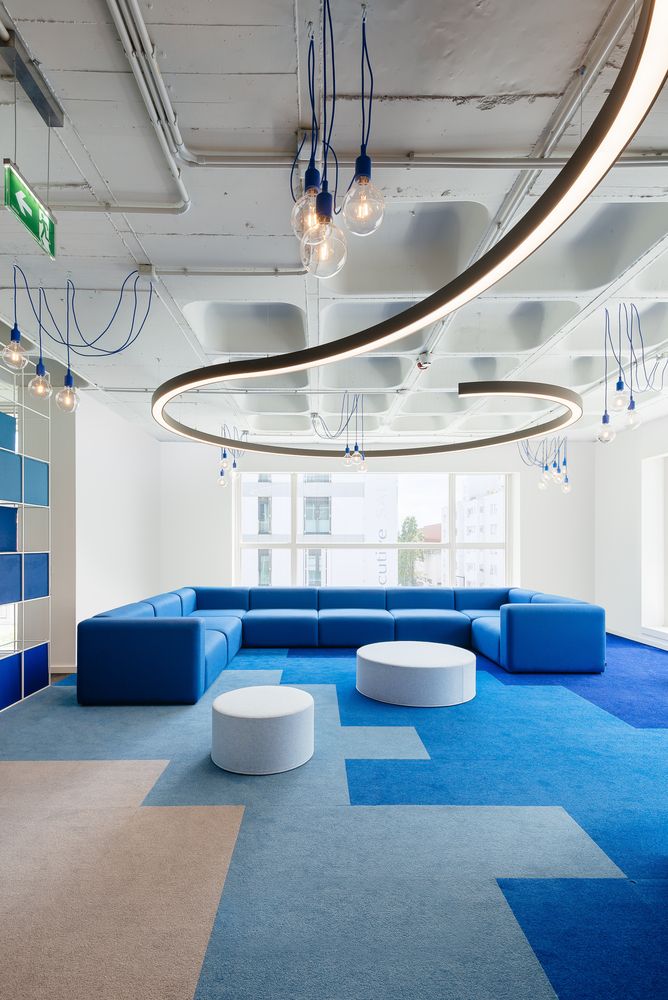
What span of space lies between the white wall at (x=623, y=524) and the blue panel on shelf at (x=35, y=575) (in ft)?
24.3

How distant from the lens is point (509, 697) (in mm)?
5109

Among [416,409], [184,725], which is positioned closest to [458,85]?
[184,725]

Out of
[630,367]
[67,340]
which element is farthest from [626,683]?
[67,340]

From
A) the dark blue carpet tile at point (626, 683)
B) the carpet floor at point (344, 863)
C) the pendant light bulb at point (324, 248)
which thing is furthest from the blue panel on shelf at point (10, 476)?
the dark blue carpet tile at point (626, 683)

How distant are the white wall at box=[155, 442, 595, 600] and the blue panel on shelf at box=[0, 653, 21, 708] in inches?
189

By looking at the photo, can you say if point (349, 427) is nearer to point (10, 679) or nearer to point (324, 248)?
point (10, 679)

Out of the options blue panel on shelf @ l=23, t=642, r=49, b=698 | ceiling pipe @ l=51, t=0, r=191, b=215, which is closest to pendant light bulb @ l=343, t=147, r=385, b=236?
ceiling pipe @ l=51, t=0, r=191, b=215

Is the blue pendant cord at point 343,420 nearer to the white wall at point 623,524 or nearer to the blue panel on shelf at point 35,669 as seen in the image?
the blue panel on shelf at point 35,669

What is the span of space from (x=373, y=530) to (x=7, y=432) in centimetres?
668

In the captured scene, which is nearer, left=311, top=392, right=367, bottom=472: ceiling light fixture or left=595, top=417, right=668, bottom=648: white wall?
left=311, top=392, right=367, bottom=472: ceiling light fixture

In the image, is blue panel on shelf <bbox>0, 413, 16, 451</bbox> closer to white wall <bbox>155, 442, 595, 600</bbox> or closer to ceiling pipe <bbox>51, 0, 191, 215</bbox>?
ceiling pipe <bbox>51, 0, 191, 215</bbox>

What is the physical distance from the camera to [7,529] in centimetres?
500

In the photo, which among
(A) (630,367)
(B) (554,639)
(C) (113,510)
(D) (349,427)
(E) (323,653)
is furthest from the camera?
(D) (349,427)

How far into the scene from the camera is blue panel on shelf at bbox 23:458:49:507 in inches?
203
